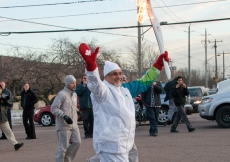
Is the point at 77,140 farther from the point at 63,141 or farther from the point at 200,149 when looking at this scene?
the point at 200,149

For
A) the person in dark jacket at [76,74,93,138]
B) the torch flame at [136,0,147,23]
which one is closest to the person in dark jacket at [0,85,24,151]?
the person in dark jacket at [76,74,93,138]

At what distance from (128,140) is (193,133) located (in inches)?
336

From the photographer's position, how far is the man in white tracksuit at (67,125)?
786cm

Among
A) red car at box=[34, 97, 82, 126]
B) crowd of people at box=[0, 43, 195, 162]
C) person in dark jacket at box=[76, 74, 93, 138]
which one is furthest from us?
red car at box=[34, 97, 82, 126]

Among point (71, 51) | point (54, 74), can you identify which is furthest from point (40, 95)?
point (71, 51)

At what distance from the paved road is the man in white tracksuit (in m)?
0.97

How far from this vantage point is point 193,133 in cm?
1297

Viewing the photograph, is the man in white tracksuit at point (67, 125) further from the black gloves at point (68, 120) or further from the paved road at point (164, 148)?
the paved road at point (164, 148)

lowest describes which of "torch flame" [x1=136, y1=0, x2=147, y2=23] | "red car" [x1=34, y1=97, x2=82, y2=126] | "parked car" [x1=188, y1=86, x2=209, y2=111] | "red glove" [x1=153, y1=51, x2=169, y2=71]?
"red car" [x1=34, y1=97, x2=82, y2=126]

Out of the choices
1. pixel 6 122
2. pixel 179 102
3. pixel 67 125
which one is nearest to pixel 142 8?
pixel 67 125

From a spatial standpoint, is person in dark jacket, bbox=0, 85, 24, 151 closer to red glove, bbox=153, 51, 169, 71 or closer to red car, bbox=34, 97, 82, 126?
red glove, bbox=153, 51, 169, 71

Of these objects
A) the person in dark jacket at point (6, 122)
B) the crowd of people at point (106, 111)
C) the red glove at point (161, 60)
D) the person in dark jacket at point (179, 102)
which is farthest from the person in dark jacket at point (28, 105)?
the red glove at point (161, 60)

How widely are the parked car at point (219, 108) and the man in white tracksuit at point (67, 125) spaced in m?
7.34

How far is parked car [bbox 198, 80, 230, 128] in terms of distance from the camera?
1431 cm
